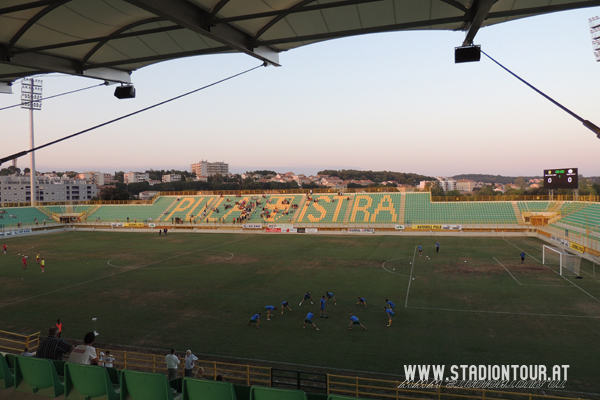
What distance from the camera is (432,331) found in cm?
1590

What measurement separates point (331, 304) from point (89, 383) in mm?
14959

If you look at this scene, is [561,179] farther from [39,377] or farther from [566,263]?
[39,377]

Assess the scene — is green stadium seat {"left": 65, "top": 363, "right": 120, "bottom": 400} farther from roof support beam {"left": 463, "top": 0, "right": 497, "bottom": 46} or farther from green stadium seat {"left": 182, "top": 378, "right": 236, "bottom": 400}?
roof support beam {"left": 463, "top": 0, "right": 497, "bottom": 46}

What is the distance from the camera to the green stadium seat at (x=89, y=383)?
246 inches

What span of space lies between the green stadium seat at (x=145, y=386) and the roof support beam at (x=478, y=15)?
26.2ft

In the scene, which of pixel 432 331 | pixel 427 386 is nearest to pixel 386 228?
pixel 432 331

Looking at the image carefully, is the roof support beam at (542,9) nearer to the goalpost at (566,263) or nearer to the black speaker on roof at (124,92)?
the black speaker on roof at (124,92)

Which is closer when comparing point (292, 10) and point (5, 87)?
point (292, 10)

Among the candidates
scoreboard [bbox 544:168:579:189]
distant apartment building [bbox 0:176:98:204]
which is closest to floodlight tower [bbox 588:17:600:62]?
scoreboard [bbox 544:168:579:189]

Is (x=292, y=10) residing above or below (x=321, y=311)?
above

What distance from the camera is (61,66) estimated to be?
916 centimetres

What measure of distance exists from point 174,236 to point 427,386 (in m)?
46.7

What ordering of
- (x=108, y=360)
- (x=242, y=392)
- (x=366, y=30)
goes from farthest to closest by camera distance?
(x=108, y=360)
(x=366, y=30)
(x=242, y=392)

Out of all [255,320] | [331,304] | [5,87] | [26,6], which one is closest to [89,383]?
[26,6]
